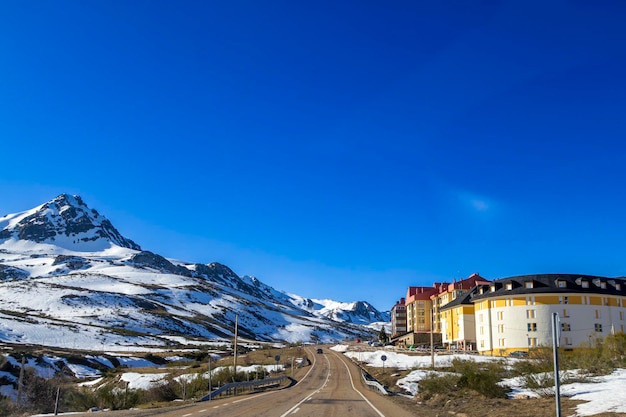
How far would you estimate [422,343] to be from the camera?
112875 millimetres

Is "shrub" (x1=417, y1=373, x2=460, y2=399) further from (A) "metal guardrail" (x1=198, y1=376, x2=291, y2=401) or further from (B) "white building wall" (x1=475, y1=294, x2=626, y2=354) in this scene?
(B) "white building wall" (x1=475, y1=294, x2=626, y2=354)

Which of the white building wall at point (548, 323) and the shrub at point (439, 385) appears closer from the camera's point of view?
the shrub at point (439, 385)

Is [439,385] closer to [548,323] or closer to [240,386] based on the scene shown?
[240,386]

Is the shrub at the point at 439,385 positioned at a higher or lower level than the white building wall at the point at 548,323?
lower

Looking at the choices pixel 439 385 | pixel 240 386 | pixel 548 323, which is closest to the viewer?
pixel 439 385

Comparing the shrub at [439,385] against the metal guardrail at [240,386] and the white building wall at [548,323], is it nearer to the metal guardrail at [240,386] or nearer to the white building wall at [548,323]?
the metal guardrail at [240,386]

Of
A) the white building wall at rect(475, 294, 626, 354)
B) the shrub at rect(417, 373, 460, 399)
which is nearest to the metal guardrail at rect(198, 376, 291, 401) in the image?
the shrub at rect(417, 373, 460, 399)

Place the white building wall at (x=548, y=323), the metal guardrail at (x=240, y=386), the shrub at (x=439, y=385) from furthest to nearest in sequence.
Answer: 1. the white building wall at (x=548, y=323)
2. the metal guardrail at (x=240, y=386)
3. the shrub at (x=439, y=385)

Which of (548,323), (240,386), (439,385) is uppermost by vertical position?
(548,323)

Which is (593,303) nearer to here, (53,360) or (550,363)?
(550,363)

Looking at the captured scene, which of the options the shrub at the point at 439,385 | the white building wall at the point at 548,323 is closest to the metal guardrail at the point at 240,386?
the shrub at the point at 439,385

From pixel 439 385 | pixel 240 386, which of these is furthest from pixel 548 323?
pixel 240 386

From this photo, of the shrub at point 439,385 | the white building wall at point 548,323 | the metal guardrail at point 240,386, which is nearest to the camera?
the shrub at point 439,385

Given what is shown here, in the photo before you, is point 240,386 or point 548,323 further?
point 548,323
